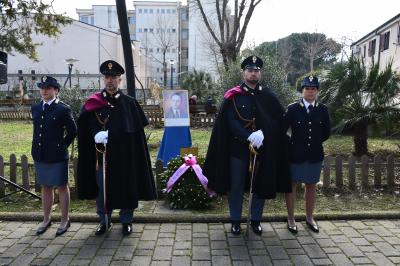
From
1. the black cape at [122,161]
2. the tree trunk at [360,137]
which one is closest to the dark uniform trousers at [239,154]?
the black cape at [122,161]

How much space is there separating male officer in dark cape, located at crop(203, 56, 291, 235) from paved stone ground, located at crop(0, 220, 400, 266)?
40 cm

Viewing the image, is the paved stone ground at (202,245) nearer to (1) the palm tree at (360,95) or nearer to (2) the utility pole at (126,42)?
(2) the utility pole at (126,42)

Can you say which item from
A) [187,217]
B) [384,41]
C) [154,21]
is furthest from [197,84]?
[154,21]

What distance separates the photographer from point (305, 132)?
16.1ft

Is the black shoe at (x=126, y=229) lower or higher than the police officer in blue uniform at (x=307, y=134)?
lower

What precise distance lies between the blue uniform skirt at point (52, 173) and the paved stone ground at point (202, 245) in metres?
0.64

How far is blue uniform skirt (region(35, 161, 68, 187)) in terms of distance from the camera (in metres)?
4.82

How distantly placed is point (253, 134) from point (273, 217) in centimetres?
146

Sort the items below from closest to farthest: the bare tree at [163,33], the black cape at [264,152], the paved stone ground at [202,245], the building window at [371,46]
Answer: the paved stone ground at [202,245] < the black cape at [264,152] < the building window at [371,46] < the bare tree at [163,33]

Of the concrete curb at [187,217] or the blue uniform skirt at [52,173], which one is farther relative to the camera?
the concrete curb at [187,217]

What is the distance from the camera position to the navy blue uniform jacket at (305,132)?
4.91m

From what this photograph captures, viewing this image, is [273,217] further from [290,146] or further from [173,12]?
[173,12]

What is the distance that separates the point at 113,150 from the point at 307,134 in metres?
2.26

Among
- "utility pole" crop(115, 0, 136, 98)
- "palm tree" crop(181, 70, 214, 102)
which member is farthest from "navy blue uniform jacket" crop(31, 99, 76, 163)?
"palm tree" crop(181, 70, 214, 102)
